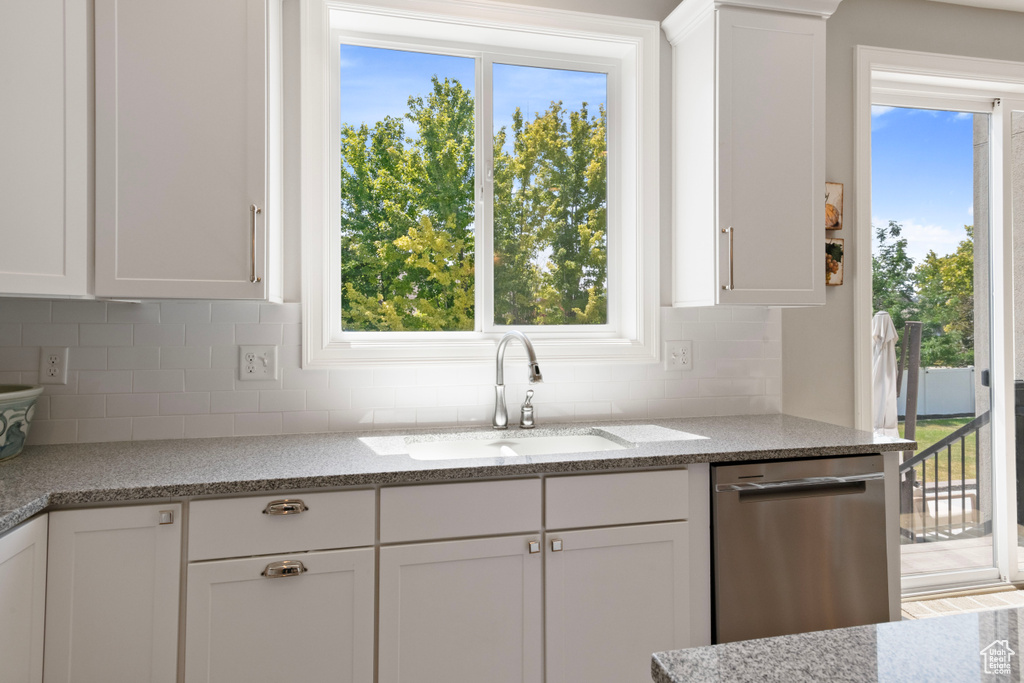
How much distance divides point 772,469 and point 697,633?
53 centimetres

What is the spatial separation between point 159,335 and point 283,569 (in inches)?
38.6

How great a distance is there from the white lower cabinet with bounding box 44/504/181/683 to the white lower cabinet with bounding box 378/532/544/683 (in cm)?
51

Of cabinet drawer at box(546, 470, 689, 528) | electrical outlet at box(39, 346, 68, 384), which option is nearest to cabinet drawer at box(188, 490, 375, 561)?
cabinet drawer at box(546, 470, 689, 528)

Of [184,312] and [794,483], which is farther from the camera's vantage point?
[184,312]

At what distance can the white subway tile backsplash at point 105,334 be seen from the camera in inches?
78.1

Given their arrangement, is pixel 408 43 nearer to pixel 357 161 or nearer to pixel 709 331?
pixel 357 161

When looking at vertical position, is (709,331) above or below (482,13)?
below

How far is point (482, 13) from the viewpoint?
92.3 inches

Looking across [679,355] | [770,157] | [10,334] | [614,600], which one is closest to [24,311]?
[10,334]

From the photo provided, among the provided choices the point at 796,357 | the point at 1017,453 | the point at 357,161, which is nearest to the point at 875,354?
the point at 796,357

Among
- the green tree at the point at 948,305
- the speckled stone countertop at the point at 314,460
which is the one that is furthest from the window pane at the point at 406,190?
the green tree at the point at 948,305

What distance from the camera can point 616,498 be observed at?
1782 millimetres

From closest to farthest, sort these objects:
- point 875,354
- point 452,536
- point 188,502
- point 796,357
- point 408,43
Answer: point 188,502, point 452,536, point 408,43, point 796,357, point 875,354

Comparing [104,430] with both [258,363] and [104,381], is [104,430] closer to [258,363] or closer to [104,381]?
[104,381]
